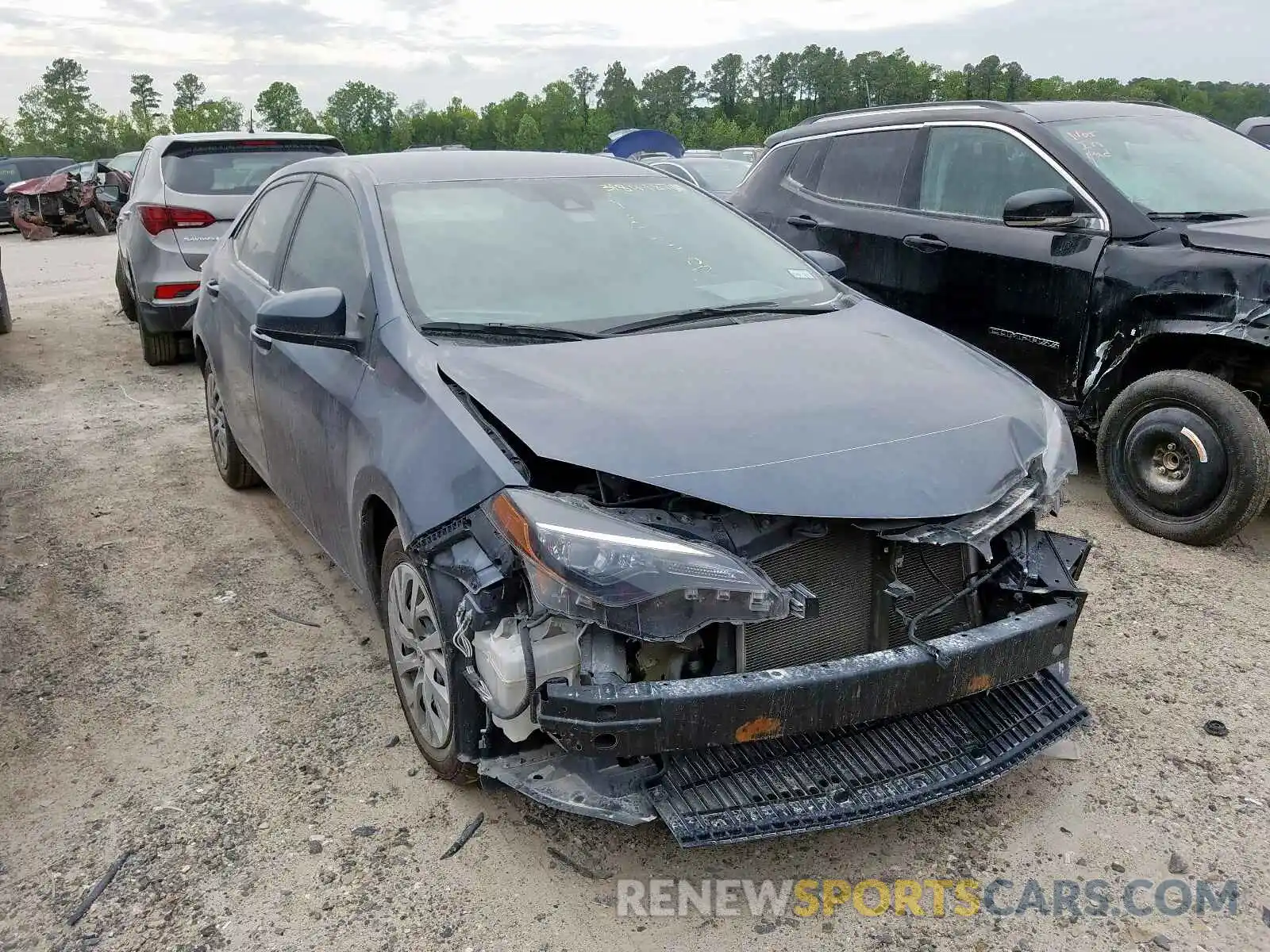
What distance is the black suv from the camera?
14.1ft

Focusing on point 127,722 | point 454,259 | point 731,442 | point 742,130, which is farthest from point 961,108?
point 742,130

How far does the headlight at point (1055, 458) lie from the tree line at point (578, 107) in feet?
192

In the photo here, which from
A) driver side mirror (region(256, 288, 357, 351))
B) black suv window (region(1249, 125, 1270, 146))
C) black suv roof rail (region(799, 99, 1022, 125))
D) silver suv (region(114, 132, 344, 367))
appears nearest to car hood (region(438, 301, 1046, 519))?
driver side mirror (region(256, 288, 357, 351))

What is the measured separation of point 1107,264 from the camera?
4582mm

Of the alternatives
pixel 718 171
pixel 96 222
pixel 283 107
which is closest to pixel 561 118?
pixel 283 107

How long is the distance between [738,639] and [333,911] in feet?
3.77

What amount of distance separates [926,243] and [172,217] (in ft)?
17.6

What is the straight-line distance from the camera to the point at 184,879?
255 cm

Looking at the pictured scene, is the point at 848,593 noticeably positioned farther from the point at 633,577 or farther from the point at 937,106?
the point at 937,106

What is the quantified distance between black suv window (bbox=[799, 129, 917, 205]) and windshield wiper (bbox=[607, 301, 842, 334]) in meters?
2.50

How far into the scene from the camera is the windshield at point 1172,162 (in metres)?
4.83

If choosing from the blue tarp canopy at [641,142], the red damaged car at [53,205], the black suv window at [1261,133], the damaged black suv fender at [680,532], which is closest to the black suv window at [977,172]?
the damaged black suv fender at [680,532]

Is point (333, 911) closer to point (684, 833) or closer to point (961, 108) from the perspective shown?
point (684, 833)

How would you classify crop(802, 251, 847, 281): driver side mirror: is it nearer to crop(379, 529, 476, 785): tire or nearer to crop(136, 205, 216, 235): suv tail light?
crop(379, 529, 476, 785): tire
